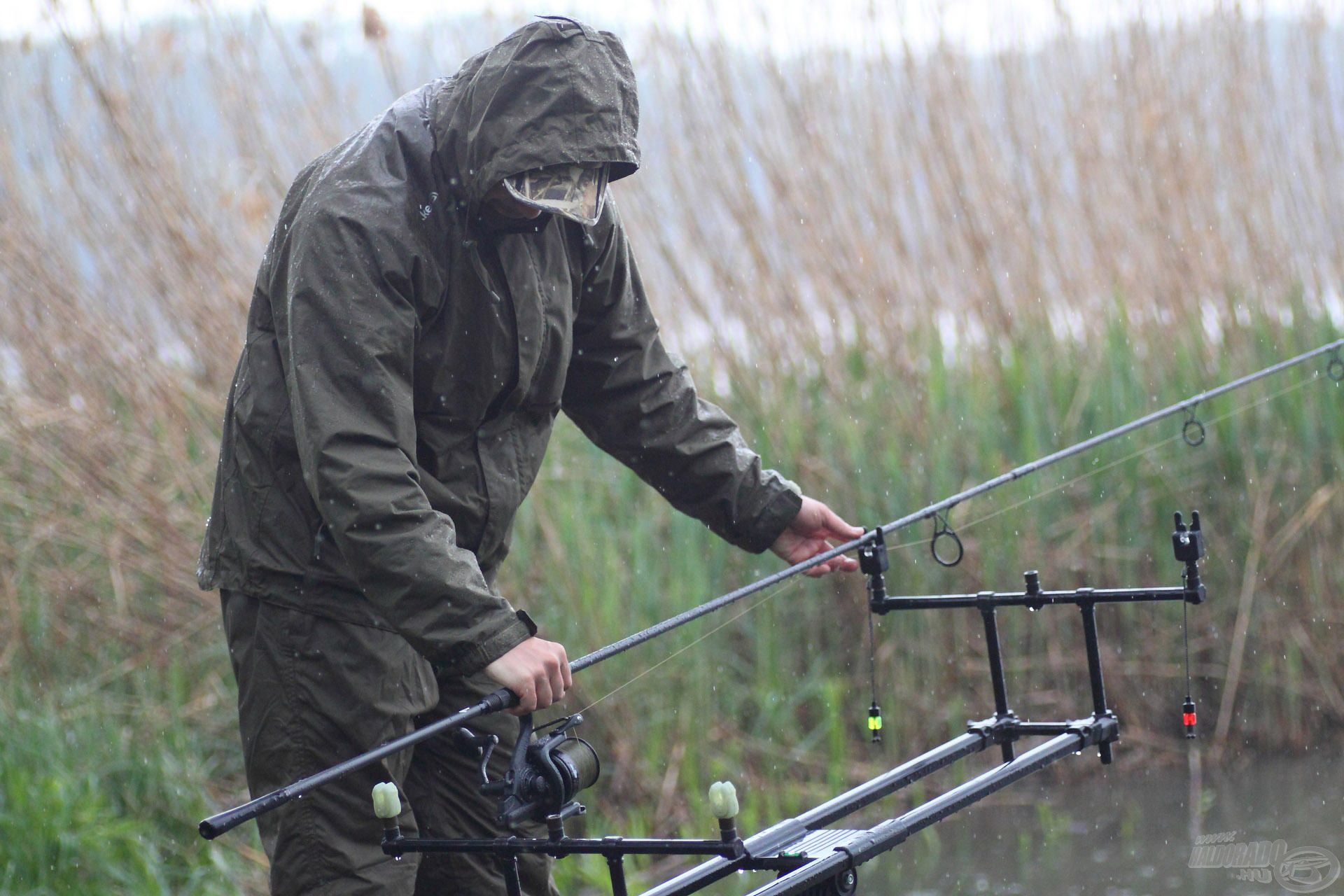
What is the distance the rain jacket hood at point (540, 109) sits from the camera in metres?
2.27

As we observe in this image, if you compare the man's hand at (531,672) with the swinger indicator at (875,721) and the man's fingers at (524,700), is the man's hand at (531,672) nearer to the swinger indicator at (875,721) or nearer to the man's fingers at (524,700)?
the man's fingers at (524,700)

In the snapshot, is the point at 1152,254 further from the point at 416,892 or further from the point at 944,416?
the point at 416,892

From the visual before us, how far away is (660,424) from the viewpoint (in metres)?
2.91

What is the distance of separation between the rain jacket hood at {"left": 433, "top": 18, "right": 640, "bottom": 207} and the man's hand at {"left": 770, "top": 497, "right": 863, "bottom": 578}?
848 mm

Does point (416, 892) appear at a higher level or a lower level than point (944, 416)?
lower

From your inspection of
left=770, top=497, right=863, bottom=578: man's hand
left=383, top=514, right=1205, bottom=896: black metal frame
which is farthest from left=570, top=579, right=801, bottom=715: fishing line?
left=383, top=514, right=1205, bottom=896: black metal frame

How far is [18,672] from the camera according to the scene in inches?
159

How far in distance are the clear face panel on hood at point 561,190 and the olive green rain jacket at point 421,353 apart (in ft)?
0.11

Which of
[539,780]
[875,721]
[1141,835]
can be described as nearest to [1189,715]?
[875,721]

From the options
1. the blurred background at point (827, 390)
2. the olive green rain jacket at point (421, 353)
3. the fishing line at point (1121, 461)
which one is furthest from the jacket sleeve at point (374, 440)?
the fishing line at point (1121, 461)

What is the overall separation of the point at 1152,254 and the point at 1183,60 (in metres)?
0.61

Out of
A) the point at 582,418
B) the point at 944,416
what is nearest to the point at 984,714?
the point at 944,416

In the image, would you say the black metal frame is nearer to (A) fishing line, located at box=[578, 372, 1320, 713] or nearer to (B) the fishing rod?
(B) the fishing rod

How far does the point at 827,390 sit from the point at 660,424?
1801mm
